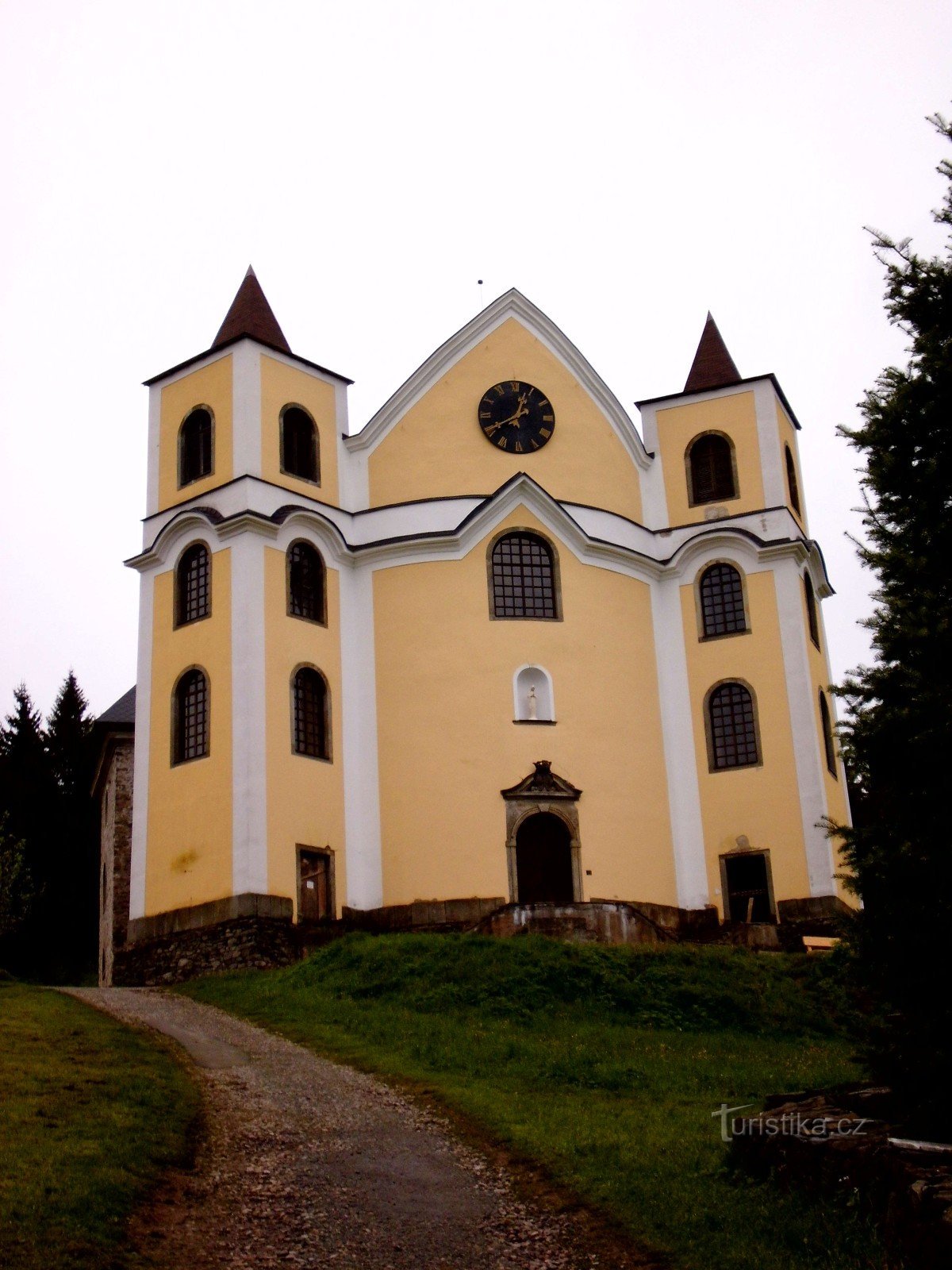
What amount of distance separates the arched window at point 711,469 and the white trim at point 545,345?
1.18 metres

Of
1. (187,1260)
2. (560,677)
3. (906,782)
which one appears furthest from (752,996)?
(187,1260)

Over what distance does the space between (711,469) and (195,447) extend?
12.6 meters

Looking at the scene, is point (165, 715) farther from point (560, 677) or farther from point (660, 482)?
point (660, 482)

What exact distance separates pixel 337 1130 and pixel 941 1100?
20.9ft

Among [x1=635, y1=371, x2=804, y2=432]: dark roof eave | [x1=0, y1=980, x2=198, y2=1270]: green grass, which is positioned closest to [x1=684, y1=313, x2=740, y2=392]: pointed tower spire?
[x1=635, y1=371, x2=804, y2=432]: dark roof eave

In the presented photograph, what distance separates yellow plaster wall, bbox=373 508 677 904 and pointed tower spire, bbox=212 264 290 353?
6.73 metres

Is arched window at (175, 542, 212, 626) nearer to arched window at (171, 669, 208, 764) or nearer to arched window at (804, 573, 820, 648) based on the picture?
arched window at (171, 669, 208, 764)

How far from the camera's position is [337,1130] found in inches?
635

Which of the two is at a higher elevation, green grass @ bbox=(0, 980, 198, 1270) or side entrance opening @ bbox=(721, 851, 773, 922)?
side entrance opening @ bbox=(721, 851, 773, 922)

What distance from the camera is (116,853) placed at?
3947cm

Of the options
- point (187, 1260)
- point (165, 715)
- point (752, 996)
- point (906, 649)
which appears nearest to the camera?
point (187, 1260)

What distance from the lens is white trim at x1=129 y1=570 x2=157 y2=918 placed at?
34.4 m

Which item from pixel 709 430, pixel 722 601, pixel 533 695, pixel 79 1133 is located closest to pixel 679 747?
pixel 722 601

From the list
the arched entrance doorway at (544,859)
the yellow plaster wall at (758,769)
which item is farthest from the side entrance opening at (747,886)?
the arched entrance doorway at (544,859)
